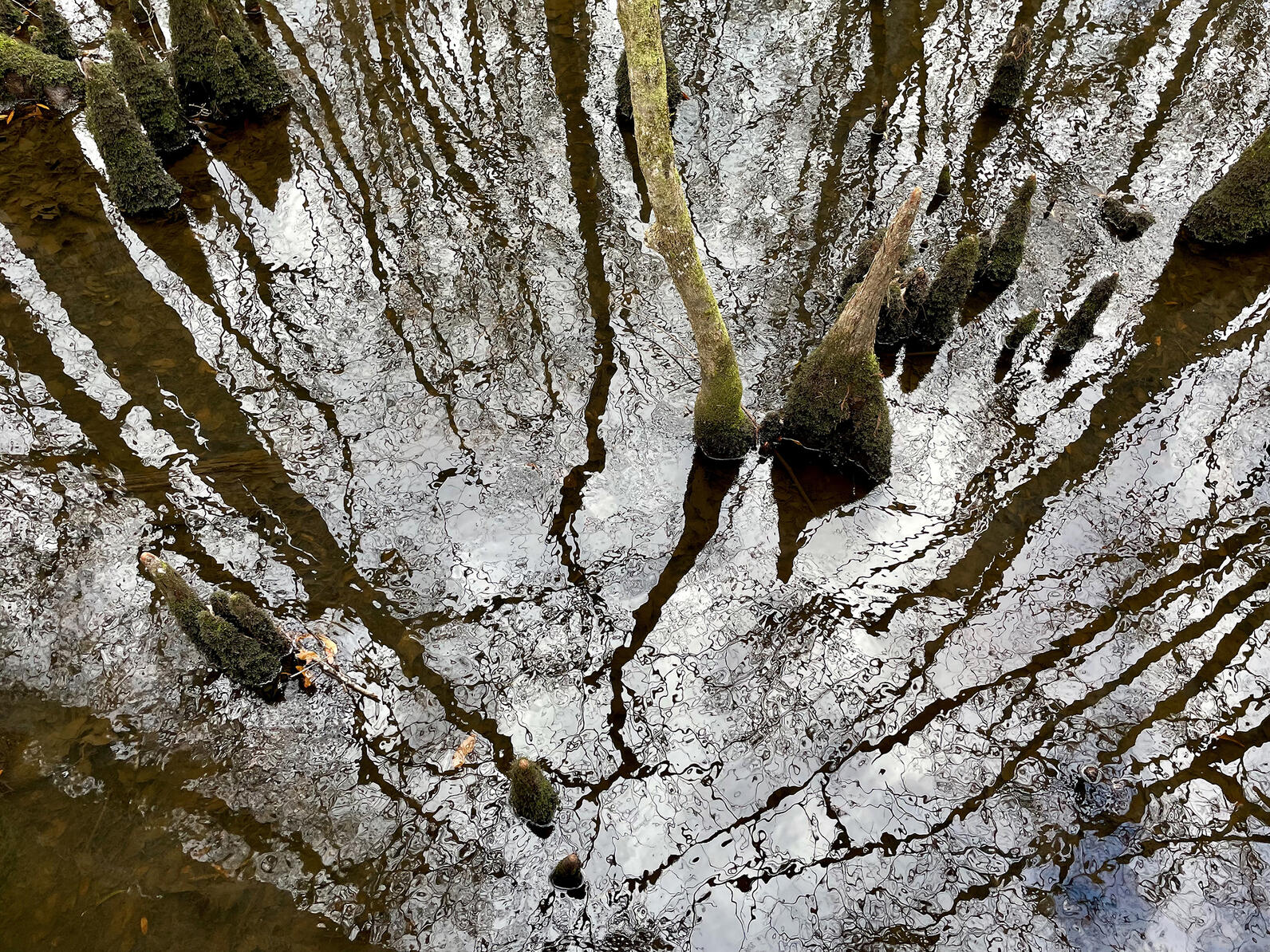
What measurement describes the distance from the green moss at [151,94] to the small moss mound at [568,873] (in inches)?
438

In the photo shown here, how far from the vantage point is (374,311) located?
950 centimetres

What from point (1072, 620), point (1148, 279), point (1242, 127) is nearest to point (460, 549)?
point (1072, 620)

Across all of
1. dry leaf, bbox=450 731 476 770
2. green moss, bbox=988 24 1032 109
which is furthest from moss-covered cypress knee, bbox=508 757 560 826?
green moss, bbox=988 24 1032 109

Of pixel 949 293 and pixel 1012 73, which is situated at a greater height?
pixel 1012 73

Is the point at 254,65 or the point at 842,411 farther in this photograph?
the point at 254,65

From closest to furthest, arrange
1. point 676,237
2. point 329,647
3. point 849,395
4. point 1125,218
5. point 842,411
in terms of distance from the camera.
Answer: point 676,237 < point 329,647 < point 849,395 < point 842,411 < point 1125,218

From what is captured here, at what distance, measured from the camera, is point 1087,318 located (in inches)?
335

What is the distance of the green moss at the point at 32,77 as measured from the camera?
11594mm

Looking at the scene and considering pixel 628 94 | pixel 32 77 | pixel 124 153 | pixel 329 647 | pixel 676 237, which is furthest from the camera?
pixel 32 77

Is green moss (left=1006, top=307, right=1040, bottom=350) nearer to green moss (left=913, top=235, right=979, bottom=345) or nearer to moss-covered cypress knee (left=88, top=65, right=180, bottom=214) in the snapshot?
green moss (left=913, top=235, right=979, bottom=345)

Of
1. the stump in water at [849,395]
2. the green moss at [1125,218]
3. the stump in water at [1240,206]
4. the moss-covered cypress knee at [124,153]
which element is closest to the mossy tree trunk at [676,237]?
the stump in water at [849,395]

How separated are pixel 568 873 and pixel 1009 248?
830 cm

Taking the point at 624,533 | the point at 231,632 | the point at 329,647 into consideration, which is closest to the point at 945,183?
the point at 624,533

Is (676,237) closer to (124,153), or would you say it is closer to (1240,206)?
(1240,206)
